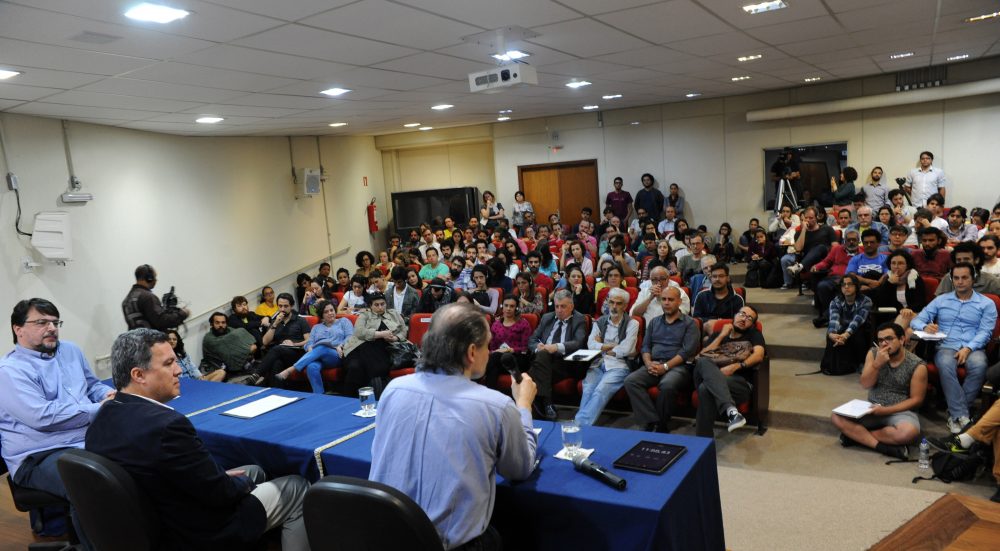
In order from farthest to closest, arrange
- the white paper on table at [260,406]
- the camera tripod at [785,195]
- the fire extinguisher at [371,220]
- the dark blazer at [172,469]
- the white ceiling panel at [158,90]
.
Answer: the fire extinguisher at [371,220] < the camera tripod at [785,195] < the white ceiling panel at [158,90] < the white paper on table at [260,406] < the dark blazer at [172,469]

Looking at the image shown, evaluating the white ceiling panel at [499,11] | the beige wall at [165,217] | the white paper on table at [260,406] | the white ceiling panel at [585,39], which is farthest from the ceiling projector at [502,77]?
the beige wall at [165,217]

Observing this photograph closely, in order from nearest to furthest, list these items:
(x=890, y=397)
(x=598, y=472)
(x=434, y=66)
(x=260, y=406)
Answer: (x=598, y=472), (x=260, y=406), (x=890, y=397), (x=434, y=66)

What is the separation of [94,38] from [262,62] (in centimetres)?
118

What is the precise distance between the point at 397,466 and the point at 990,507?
3010mm

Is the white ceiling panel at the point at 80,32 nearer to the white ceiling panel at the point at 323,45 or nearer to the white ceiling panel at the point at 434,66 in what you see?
the white ceiling panel at the point at 323,45

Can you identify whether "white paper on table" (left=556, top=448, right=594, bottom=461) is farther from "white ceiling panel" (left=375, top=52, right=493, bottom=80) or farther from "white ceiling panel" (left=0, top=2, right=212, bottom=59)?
"white ceiling panel" (left=375, top=52, right=493, bottom=80)

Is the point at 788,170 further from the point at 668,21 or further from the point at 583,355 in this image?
the point at 583,355

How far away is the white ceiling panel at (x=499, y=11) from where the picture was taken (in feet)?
12.0

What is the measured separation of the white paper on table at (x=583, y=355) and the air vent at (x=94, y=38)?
3635mm

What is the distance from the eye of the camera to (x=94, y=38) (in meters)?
3.57

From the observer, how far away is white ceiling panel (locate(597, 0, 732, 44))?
4.25m

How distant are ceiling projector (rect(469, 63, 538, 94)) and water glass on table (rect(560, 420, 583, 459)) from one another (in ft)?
11.0

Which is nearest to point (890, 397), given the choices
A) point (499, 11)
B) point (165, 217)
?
point (499, 11)

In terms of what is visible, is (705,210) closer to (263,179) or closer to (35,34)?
(263,179)
